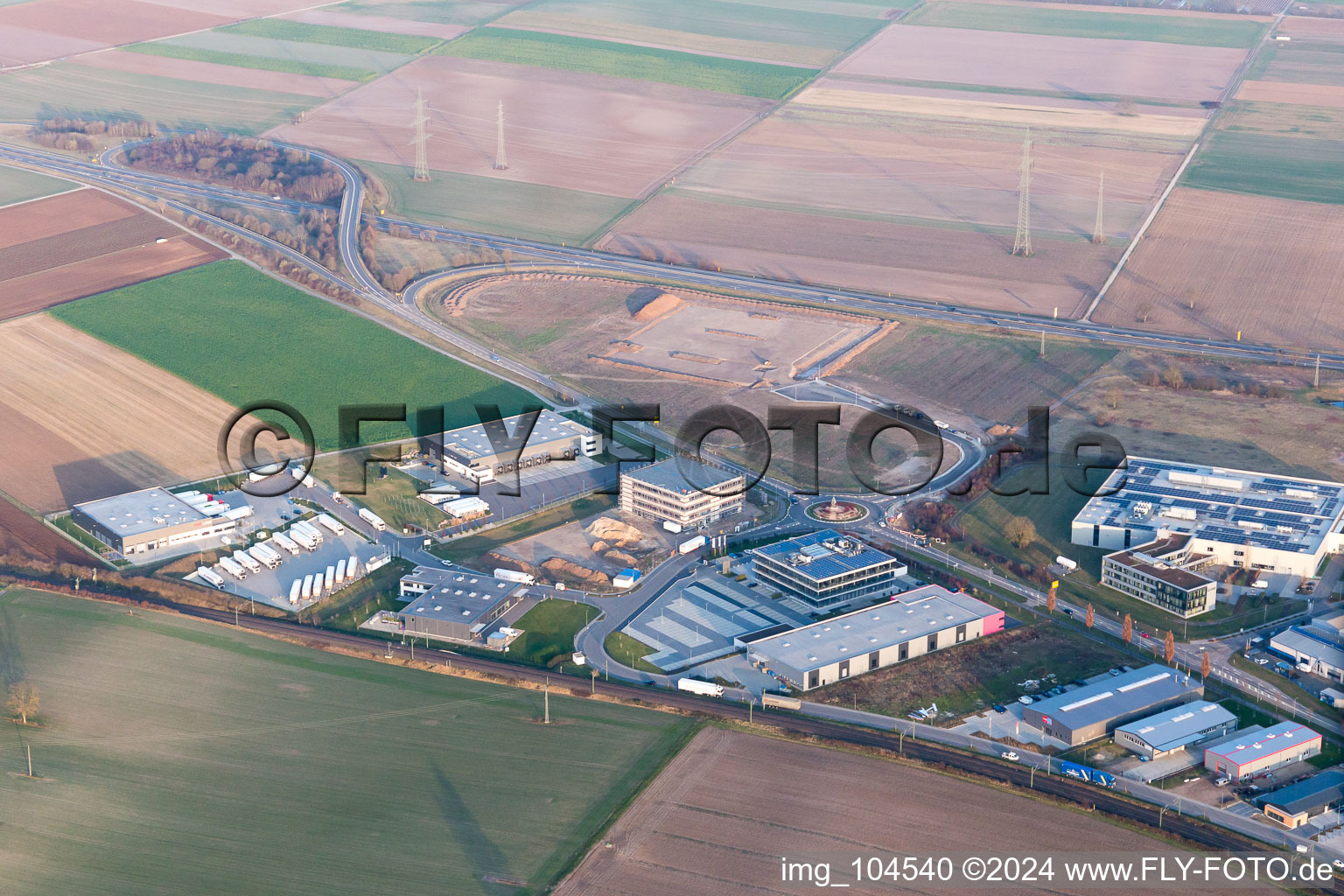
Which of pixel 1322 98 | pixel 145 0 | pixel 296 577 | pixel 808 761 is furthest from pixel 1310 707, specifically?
pixel 145 0

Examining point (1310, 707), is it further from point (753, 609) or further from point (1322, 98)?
point (1322, 98)

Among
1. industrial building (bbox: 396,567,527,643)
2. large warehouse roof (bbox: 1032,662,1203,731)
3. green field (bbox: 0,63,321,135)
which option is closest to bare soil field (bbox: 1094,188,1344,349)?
large warehouse roof (bbox: 1032,662,1203,731)

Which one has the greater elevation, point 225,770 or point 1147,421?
point 1147,421

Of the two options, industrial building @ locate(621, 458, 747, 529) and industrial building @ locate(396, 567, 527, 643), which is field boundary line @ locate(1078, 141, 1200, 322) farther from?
industrial building @ locate(396, 567, 527, 643)

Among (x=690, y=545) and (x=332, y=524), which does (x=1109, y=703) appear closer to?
(x=690, y=545)

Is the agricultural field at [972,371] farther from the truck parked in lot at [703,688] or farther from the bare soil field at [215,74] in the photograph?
the bare soil field at [215,74]

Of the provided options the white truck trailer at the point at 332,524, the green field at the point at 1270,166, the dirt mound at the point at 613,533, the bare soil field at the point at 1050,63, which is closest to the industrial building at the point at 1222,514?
the dirt mound at the point at 613,533
